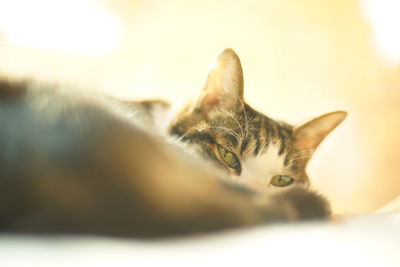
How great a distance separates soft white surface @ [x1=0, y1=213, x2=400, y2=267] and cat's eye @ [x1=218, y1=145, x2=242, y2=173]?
0.70ft

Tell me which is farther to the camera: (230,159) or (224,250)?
(230,159)

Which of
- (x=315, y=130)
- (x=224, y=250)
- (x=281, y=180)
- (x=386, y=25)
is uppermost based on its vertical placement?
(x=386, y=25)

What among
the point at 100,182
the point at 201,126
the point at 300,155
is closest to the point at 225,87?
the point at 201,126

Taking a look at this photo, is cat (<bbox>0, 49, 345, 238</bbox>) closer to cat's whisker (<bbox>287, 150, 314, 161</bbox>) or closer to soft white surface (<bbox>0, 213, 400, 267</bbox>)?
soft white surface (<bbox>0, 213, 400, 267</bbox>)

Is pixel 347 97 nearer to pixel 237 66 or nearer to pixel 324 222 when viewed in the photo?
pixel 237 66

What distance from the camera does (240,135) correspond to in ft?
2.47

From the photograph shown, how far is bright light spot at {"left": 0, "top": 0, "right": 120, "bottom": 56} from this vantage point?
0.79m

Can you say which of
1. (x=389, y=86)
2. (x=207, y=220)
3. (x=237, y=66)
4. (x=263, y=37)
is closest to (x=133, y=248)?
(x=207, y=220)

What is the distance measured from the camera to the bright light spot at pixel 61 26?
31.3 inches

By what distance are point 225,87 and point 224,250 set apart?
1.27ft

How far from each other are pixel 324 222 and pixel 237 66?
345mm

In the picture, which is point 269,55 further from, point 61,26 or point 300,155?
point 61,26

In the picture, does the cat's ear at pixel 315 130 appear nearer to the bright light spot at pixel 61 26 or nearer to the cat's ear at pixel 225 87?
the cat's ear at pixel 225 87

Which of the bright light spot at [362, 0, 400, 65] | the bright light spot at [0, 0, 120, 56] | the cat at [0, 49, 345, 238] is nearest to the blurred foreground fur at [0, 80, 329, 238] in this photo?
the cat at [0, 49, 345, 238]
